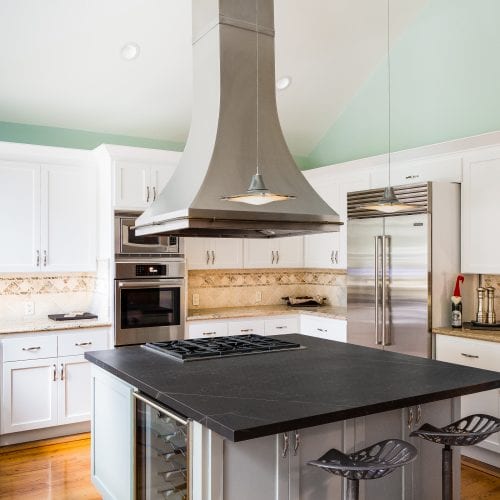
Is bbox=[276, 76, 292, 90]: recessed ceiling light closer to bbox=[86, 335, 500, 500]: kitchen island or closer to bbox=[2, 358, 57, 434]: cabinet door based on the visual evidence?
bbox=[86, 335, 500, 500]: kitchen island

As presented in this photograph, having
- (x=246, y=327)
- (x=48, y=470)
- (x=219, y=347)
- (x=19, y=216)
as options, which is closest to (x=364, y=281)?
(x=246, y=327)

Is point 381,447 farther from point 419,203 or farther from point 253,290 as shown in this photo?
point 253,290

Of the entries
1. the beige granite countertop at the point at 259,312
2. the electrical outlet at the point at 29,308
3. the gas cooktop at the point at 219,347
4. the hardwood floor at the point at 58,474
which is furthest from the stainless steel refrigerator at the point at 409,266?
the electrical outlet at the point at 29,308

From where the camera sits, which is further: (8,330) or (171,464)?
(8,330)

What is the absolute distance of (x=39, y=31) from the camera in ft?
14.2

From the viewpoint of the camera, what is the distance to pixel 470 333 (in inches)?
164

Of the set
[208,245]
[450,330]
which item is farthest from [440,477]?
[208,245]

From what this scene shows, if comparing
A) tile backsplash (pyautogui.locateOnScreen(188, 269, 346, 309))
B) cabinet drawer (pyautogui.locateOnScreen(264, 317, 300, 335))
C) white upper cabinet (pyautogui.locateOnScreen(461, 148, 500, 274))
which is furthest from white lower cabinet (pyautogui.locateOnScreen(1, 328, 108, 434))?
white upper cabinet (pyautogui.locateOnScreen(461, 148, 500, 274))

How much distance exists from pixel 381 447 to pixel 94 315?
11.4 feet

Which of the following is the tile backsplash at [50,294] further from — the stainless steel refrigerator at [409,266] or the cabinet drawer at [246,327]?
the stainless steel refrigerator at [409,266]

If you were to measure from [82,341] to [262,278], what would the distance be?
225 cm

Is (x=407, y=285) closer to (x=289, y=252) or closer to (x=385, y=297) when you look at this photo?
(x=385, y=297)

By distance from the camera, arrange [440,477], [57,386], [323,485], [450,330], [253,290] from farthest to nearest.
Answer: [253,290] → [57,386] → [450,330] → [440,477] → [323,485]

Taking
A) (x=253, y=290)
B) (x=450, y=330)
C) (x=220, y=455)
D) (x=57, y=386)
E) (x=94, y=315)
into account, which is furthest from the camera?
(x=253, y=290)
